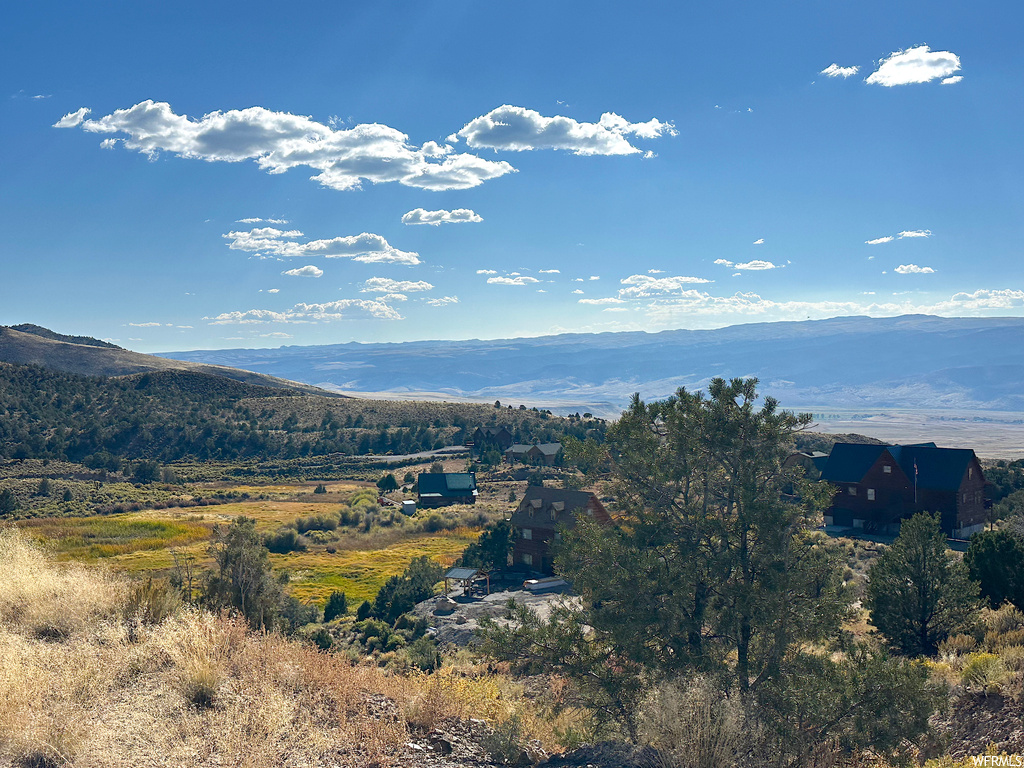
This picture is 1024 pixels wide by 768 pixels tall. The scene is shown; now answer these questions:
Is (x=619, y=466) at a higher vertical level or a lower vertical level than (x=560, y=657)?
higher

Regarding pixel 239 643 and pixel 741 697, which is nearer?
pixel 741 697

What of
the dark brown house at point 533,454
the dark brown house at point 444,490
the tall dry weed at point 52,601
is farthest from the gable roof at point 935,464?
the tall dry weed at point 52,601

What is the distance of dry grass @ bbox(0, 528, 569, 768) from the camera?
7.75 metres

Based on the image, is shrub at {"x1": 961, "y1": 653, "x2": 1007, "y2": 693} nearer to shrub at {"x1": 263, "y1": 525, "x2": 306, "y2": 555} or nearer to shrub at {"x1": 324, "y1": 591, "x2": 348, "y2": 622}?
shrub at {"x1": 324, "y1": 591, "x2": 348, "y2": 622}

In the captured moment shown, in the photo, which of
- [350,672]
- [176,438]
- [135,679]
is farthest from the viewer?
[176,438]

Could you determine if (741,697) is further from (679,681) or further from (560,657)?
(560,657)

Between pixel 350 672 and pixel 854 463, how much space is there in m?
54.8

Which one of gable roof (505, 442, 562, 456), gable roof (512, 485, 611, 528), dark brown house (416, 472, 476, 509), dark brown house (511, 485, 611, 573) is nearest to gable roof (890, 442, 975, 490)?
gable roof (512, 485, 611, 528)

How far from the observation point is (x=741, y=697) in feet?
33.2

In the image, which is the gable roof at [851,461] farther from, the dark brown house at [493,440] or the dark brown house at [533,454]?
the dark brown house at [493,440]

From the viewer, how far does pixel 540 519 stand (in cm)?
4497

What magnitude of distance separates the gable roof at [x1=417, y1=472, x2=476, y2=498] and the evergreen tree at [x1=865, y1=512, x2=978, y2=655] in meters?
62.8

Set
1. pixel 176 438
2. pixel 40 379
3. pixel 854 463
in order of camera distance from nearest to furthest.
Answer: pixel 854 463
pixel 176 438
pixel 40 379

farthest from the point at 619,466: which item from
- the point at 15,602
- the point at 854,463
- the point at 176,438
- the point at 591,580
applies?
the point at 176,438
